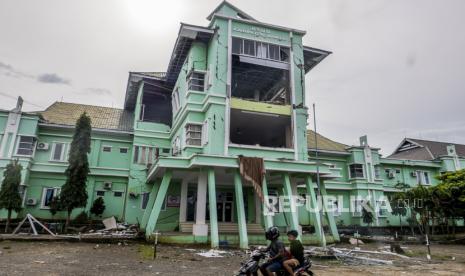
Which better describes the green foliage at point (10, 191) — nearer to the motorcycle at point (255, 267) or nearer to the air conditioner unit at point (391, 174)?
the motorcycle at point (255, 267)

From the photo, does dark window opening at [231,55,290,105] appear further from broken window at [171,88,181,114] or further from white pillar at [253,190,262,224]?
white pillar at [253,190,262,224]

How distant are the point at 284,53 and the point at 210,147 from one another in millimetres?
8666

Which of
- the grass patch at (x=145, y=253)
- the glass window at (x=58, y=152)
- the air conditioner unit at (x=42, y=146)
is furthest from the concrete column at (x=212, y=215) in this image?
the air conditioner unit at (x=42, y=146)

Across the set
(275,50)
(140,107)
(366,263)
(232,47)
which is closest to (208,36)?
(232,47)

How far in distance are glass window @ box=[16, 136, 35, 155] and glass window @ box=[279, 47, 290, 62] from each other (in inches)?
721

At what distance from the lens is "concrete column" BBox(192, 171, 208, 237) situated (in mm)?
A: 15992

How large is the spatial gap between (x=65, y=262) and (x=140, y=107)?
16.4 m

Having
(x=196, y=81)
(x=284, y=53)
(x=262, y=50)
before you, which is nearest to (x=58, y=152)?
(x=196, y=81)

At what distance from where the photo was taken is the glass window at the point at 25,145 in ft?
69.6

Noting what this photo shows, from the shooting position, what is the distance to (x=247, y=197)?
22188mm

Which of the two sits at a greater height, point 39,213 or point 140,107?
point 140,107

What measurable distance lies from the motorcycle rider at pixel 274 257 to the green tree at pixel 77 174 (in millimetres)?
15065

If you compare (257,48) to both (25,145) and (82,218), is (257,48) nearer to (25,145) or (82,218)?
(82,218)

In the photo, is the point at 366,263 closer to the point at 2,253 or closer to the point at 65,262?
the point at 65,262
